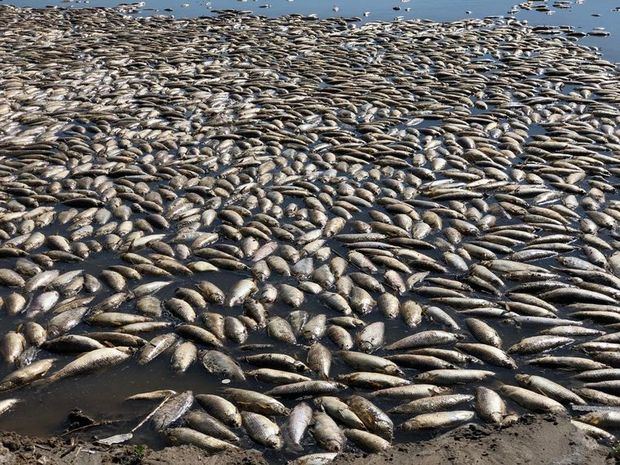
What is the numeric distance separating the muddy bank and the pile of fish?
151 millimetres

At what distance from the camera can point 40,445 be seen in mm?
5008

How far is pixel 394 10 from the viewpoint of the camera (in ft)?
76.2

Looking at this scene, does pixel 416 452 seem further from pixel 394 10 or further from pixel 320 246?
pixel 394 10

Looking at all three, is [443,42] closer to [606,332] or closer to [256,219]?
[256,219]

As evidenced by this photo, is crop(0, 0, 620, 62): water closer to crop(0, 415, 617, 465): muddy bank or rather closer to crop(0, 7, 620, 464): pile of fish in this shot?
crop(0, 7, 620, 464): pile of fish

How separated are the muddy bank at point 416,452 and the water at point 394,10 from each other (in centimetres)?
1750

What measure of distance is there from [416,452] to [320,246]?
3343 mm

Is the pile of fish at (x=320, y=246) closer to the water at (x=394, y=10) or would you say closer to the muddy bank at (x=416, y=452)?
the muddy bank at (x=416, y=452)

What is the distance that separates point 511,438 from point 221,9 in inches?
857

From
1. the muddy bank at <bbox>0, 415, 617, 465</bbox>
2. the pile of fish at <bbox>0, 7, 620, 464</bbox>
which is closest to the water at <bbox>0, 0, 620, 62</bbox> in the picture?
the pile of fish at <bbox>0, 7, 620, 464</bbox>

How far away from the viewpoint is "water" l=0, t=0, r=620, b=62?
21344mm

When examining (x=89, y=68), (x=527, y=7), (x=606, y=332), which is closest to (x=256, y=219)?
(x=606, y=332)

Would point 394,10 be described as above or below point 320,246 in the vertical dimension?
above

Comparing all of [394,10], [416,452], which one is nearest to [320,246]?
[416,452]
